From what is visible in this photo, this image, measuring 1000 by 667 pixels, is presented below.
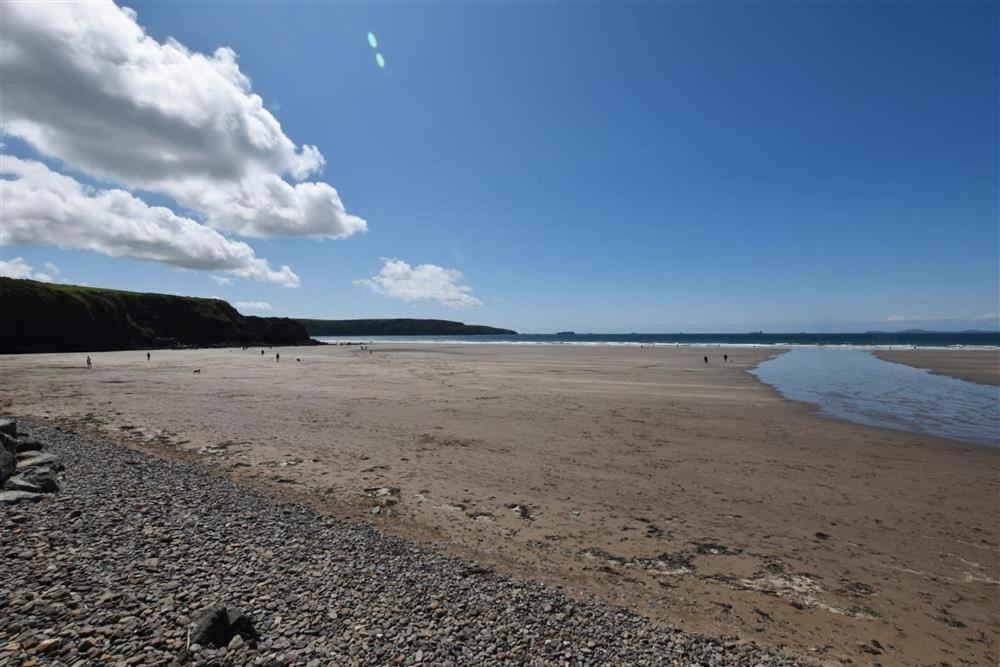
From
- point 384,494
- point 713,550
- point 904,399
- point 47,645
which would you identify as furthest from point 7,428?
point 904,399

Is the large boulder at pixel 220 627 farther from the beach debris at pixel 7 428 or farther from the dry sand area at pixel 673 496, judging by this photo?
the beach debris at pixel 7 428

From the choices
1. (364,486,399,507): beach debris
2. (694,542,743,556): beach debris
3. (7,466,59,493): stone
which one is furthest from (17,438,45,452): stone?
(694,542,743,556): beach debris

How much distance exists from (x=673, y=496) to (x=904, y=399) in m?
24.4

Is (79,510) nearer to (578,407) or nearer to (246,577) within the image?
(246,577)

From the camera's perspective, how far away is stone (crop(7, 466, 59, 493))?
860 centimetres

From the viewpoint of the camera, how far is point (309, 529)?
8.05 m

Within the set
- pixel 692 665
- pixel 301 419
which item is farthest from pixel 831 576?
pixel 301 419

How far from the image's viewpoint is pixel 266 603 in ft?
18.4

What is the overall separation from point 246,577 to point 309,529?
1.92m

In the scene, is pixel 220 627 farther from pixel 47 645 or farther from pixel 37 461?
pixel 37 461

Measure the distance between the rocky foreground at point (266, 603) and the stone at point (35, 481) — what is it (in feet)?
2.02

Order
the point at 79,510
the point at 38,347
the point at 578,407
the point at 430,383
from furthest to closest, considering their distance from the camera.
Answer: the point at 38,347 → the point at 430,383 → the point at 578,407 → the point at 79,510

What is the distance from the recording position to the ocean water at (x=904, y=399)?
18.2 meters

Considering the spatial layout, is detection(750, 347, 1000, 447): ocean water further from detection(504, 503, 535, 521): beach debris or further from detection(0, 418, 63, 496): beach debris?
detection(0, 418, 63, 496): beach debris
